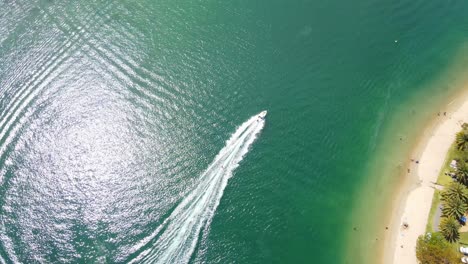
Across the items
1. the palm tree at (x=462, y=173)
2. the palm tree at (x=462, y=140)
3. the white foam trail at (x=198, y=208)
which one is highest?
the palm tree at (x=462, y=140)

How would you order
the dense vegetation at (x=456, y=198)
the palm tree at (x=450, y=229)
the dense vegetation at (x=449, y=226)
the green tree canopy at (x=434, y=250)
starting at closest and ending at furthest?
1. the green tree canopy at (x=434, y=250)
2. the dense vegetation at (x=449, y=226)
3. the palm tree at (x=450, y=229)
4. the dense vegetation at (x=456, y=198)

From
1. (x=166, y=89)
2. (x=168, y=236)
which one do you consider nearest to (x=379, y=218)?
(x=168, y=236)

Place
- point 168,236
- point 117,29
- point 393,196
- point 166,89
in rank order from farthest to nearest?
point 117,29 < point 166,89 < point 393,196 < point 168,236

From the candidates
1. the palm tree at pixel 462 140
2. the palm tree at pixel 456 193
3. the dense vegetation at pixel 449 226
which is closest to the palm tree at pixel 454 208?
the dense vegetation at pixel 449 226

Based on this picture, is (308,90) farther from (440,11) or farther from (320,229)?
(440,11)

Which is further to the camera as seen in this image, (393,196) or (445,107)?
(445,107)

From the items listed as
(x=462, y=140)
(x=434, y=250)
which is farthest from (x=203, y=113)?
(x=462, y=140)

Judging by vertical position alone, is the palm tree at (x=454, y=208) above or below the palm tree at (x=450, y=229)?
above

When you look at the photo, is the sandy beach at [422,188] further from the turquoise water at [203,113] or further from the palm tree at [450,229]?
the turquoise water at [203,113]
